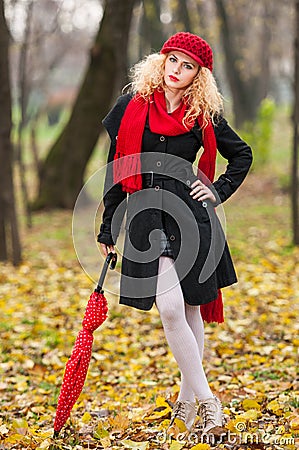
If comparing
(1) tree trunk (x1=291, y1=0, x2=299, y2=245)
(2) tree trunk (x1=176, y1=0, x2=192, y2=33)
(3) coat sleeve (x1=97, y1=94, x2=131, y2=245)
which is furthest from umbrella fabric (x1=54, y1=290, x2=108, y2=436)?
(2) tree trunk (x1=176, y1=0, x2=192, y2=33)

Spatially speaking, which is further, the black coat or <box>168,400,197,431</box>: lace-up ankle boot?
<box>168,400,197,431</box>: lace-up ankle boot

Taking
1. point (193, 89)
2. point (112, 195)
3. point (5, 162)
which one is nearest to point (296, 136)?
point (5, 162)

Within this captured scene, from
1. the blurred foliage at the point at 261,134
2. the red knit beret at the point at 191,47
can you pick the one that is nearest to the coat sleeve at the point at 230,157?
the red knit beret at the point at 191,47

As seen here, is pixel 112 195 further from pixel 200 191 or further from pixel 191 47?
pixel 191 47

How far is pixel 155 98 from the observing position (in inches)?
134

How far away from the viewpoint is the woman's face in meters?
3.36

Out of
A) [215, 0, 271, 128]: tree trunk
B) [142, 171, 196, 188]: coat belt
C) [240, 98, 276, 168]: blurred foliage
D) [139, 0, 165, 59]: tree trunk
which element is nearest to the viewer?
[142, 171, 196, 188]: coat belt

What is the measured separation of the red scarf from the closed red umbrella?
45cm

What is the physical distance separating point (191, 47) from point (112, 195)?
2.79 ft

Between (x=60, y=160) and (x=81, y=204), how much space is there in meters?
9.28

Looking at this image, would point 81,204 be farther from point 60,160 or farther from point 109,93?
point 60,160

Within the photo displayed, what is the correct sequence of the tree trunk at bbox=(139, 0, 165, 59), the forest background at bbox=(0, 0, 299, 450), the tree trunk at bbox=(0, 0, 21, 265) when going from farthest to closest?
1. the tree trunk at bbox=(139, 0, 165, 59)
2. the tree trunk at bbox=(0, 0, 21, 265)
3. the forest background at bbox=(0, 0, 299, 450)

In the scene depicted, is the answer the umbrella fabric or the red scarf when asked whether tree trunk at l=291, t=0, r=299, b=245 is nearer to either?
the red scarf

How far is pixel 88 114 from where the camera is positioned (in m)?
12.1
